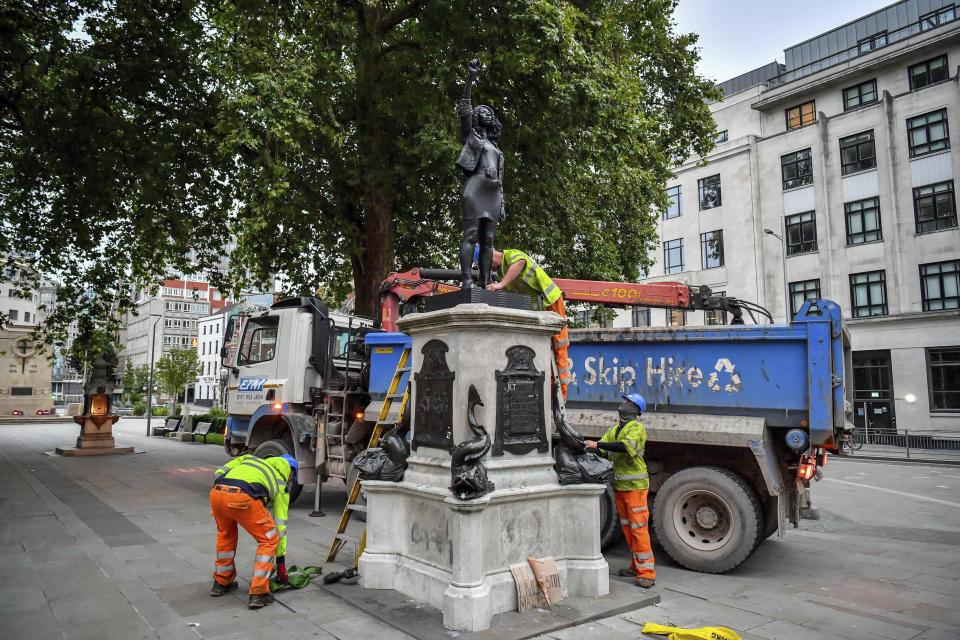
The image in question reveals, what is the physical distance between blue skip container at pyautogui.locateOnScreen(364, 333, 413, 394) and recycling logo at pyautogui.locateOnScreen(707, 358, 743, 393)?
4.31 metres

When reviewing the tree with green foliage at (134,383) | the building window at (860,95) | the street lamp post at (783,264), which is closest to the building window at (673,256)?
the street lamp post at (783,264)

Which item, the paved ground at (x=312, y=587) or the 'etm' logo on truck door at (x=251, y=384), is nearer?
the paved ground at (x=312, y=587)

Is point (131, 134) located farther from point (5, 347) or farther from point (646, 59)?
point (5, 347)

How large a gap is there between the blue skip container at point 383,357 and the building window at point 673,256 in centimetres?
2835

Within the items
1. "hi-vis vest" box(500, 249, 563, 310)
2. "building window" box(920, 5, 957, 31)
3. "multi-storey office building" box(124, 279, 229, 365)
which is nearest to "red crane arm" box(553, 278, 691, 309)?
"hi-vis vest" box(500, 249, 563, 310)

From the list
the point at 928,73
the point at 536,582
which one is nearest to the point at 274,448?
the point at 536,582

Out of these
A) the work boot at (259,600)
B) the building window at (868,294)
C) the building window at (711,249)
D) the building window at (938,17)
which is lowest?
the work boot at (259,600)

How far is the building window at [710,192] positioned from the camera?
33331mm

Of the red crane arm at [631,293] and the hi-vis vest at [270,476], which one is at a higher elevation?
the red crane arm at [631,293]


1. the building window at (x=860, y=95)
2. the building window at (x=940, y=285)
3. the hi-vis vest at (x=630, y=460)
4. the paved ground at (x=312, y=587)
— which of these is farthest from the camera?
the building window at (x=860, y=95)

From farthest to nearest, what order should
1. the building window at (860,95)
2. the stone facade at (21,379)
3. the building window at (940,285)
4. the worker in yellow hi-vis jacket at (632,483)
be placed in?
1. the stone facade at (21,379)
2. the building window at (860,95)
3. the building window at (940,285)
4. the worker in yellow hi-vis jacket at (632,483)

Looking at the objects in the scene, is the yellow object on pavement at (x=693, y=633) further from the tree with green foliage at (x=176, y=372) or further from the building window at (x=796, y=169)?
the tree with green foliage at (x=176, y=372)

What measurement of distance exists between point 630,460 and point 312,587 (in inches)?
129

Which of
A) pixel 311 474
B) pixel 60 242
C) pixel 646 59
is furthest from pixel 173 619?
pixel 646 59
